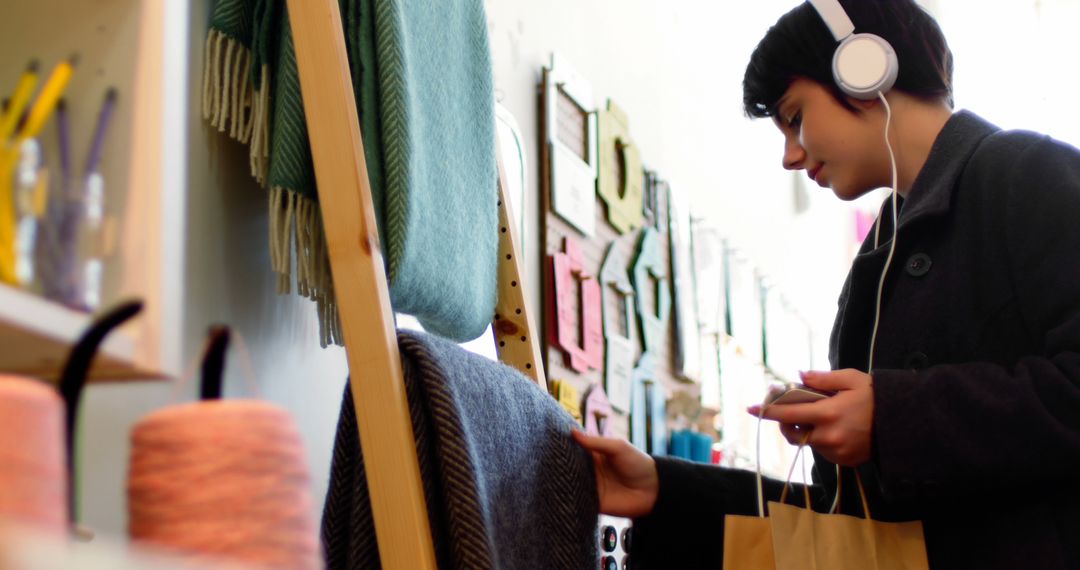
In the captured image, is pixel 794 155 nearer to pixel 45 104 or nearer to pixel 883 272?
pixel 883 272

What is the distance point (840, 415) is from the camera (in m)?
0.98

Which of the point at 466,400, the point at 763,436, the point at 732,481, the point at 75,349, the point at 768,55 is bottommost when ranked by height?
the point at 763,436

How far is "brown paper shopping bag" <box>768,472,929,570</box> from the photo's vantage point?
3.31ft

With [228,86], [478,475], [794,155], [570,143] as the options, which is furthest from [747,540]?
[570,143]

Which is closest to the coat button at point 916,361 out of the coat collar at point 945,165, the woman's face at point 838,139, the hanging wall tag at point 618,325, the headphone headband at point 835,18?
the coat collar at point 945,165

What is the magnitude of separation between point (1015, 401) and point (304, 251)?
57cm

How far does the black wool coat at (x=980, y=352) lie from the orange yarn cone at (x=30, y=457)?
72cm

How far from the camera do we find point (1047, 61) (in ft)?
11.6

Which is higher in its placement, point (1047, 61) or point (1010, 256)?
point (1047, 61)

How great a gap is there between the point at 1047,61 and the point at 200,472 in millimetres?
3565

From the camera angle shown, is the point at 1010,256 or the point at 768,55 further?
Result: the point at 768,55

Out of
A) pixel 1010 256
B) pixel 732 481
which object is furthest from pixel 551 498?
pixel 1010 256


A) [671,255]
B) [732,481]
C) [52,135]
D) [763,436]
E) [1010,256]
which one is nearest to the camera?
[52,135]

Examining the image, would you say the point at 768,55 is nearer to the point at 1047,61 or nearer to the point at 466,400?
the point at 466,400
